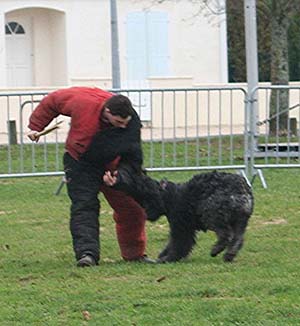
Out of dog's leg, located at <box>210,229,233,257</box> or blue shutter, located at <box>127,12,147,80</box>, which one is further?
blue shutter, located at <box>127,12,147,80</box>

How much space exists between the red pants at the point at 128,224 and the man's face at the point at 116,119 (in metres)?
0.57

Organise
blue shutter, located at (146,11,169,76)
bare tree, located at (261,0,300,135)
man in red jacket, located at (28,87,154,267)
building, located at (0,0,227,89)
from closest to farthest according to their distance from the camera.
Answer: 1. man in red jacket, located at (28,87,154,267)
2. bare tree, located at (261,0,300,135)
3. building, located at (0,0,227,89)
4. blue shutter, located at (146,11,169,76)

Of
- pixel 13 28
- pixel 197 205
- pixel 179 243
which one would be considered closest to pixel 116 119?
pixel 197 205

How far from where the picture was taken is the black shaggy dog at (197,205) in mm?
8977

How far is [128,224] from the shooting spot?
30.9 feet

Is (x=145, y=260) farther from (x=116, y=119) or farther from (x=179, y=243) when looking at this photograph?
(x=116, y=119)

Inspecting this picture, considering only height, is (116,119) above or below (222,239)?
above

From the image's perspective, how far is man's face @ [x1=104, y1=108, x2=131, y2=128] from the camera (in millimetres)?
8930

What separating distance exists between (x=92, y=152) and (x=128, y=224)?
2.29 feet

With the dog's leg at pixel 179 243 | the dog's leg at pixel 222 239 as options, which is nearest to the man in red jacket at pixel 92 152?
the dog's leg at pixel 179 243

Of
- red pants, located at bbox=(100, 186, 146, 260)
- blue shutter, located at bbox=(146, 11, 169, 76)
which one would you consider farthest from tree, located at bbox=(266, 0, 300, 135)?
red pants, located at bbox=(100, 186, 146, 260)

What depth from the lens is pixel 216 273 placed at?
8.59 meters

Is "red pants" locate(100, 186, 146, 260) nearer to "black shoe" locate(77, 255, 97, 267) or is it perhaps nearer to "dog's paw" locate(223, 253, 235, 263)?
"black shoe" locate(77, 255, 97, 267)

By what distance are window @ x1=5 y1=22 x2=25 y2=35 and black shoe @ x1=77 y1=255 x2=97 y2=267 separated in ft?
68.1
